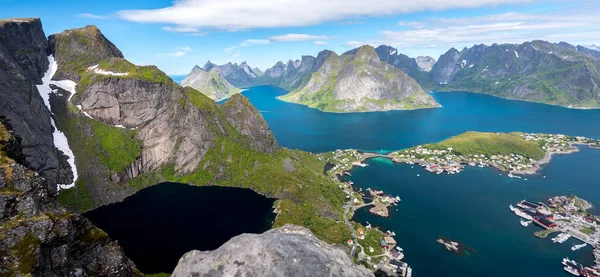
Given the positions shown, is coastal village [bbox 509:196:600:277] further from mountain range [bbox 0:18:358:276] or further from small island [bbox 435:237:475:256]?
mountain range [bbox 0:18:358:276]

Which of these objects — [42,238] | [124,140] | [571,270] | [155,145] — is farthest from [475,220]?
[124,140]

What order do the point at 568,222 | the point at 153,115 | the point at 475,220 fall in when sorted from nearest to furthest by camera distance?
1. the point at 568,222
2. the point at 475,220
3. the point at 153,115

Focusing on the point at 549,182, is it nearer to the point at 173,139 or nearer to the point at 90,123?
the point at 173,139

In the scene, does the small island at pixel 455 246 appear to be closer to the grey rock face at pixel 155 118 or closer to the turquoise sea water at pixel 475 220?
the turquoise sea water at pixel 475 220

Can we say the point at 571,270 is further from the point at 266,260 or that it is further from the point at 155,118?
the point at 155,118

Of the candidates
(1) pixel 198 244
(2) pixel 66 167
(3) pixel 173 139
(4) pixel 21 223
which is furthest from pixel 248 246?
(3) pixel 173 139

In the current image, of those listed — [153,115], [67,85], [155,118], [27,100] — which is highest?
[67,85]

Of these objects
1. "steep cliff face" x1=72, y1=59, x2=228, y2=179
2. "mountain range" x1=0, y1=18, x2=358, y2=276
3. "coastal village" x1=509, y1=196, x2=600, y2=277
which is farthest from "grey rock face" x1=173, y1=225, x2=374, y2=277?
"steep cliff face" x1=72, y1=59, x2=228, y2=179
